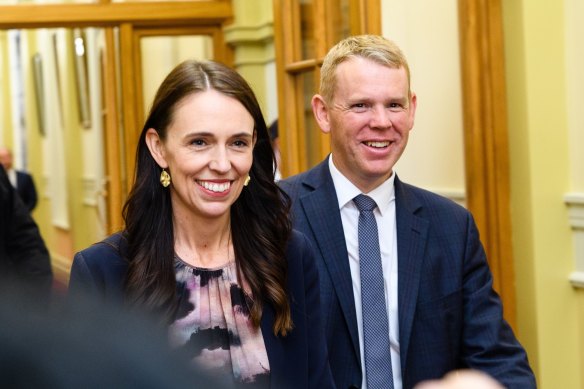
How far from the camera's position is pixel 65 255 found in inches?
620

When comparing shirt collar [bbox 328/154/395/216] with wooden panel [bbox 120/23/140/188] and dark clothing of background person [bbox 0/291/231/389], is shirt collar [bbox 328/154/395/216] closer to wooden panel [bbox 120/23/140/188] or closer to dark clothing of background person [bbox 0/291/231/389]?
dark clothing of background person [bbox 0/291/231/389]

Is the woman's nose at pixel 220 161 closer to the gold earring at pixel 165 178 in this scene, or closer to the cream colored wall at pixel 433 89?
the gold earring at pixel 165 178

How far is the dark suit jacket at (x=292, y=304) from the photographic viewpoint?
7.36 ft

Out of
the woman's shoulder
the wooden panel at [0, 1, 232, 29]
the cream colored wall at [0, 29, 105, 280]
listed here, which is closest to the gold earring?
the woman's shoulder

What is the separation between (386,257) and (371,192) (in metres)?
0.19

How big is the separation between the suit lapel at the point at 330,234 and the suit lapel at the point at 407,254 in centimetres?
12

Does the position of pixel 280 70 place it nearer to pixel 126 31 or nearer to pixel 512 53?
pixel 512 53

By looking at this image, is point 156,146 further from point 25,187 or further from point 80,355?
point 25,187

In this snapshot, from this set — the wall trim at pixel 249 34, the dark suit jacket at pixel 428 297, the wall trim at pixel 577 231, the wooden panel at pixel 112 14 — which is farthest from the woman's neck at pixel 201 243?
the wall trim at pixel 249 34

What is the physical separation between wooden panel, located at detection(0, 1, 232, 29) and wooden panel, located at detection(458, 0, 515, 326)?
428cm

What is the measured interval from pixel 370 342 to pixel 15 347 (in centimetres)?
219

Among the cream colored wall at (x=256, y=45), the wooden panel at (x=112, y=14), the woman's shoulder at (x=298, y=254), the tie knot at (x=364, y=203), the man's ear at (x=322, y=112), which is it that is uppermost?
the wooden panel at (x=112, y=14)

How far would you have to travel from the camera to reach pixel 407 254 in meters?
2.98

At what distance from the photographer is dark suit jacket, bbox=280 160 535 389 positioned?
2.88m
